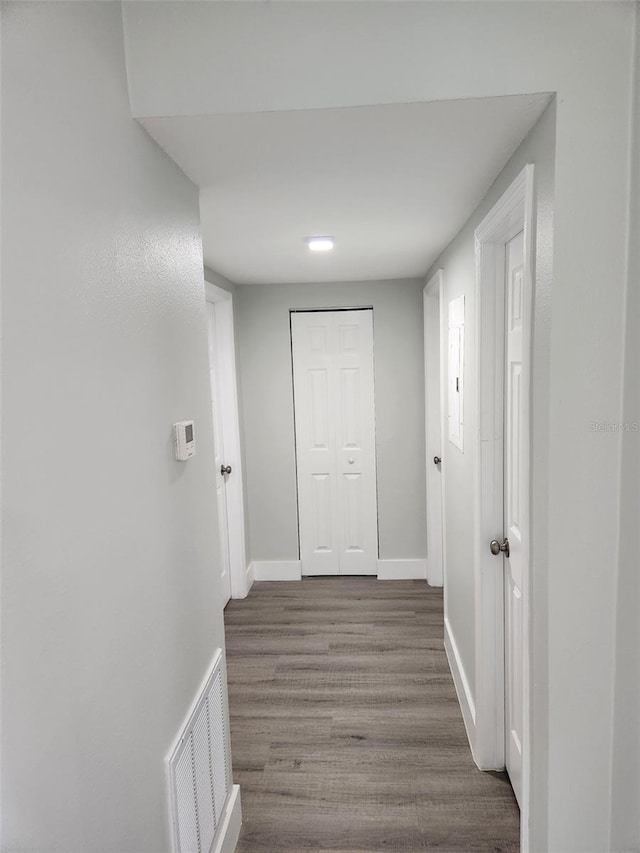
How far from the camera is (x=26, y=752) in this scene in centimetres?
86

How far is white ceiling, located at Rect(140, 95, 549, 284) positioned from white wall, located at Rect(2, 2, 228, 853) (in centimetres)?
20

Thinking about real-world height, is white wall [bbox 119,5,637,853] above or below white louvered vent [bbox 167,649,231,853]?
above

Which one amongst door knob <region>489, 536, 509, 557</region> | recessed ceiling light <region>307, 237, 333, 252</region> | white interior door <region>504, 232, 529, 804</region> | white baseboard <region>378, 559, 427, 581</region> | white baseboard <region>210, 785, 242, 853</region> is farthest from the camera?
white baseboard <region>378, 559, 427, 581</region>

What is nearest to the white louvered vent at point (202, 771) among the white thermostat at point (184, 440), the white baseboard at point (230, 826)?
the white baseboard at point (230, 826)

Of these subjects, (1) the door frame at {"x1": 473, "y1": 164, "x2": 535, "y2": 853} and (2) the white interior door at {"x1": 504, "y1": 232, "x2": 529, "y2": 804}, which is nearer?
(2) the white interior door at {"x1": 504, "y1": 232, "x2": 529, "y2": 804}

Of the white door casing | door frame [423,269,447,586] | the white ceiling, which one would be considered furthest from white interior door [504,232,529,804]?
door frame [423,269,447,586]

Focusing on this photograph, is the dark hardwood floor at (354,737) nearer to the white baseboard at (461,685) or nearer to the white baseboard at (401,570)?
the white baseboard at (461,685)

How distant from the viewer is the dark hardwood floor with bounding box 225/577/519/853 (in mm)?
2125

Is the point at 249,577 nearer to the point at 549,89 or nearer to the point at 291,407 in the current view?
the point at 291,407

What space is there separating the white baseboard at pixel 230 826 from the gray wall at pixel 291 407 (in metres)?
2.45

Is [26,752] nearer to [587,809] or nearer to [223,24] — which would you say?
[587,809]

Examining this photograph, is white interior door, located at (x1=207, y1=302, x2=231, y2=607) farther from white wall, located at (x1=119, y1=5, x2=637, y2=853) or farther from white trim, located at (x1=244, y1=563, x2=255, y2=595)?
white wall, located at (x1=119, y1=5, x2=637, y2=853)

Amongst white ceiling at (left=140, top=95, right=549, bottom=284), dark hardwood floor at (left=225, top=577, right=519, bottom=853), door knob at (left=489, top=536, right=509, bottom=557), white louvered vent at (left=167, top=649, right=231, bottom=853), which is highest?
white ceiling at (left=140, top=95, right=549, bottom=284)

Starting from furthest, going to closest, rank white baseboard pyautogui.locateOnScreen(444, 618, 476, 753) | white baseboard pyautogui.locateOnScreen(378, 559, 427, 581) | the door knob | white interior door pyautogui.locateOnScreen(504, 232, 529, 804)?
white baseboard pyautogui.locateOnScreen(378, 559, 427, 581) < white baseboard pyautogui.locateOnScreen(444, 618, 476, 753) < the door knob < white interior door pyautogui.locateOnScreen(504, 232, 529, 804)
